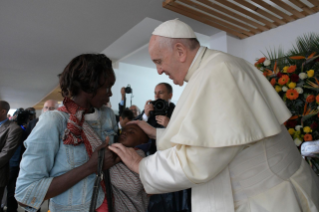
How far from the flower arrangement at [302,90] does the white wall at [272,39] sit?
506mm

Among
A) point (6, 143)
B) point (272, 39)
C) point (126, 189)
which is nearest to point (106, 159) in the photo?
point (126, 189)

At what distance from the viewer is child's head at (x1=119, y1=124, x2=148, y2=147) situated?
1.92 m

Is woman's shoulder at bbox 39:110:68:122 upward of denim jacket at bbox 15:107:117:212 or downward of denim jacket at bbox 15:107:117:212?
upward

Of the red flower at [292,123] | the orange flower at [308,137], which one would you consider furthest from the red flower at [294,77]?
the orange flower at [308,137]

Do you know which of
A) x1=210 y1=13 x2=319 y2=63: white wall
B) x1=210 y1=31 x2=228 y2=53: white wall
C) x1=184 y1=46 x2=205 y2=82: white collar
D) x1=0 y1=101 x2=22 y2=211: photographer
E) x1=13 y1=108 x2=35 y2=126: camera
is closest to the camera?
x1=184 y1=46 x2=205 y2=82: white collar

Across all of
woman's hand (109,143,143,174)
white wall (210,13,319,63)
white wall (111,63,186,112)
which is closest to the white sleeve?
woman's hand (109,143,143,174)

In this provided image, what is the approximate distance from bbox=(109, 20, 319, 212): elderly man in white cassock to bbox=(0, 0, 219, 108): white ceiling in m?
2.84

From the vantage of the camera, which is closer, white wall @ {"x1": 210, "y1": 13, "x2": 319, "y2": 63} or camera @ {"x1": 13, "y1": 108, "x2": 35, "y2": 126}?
white wall @ {"x1": 210, "y1": 13, "x2": 319, "y2": 63}

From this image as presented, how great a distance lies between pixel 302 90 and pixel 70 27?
4127 mm

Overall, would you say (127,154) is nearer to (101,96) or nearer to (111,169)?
(111,169)

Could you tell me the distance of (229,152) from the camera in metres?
1.13

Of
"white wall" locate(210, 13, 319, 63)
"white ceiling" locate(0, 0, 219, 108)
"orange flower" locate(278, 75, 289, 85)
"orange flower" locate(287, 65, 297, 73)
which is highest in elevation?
"white ceiling" locate(0, 0, 219, 108)

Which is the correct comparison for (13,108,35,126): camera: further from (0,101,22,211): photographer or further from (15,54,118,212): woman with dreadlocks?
(15,54,118,212): woman with dreadlocks

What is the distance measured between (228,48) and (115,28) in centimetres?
223
